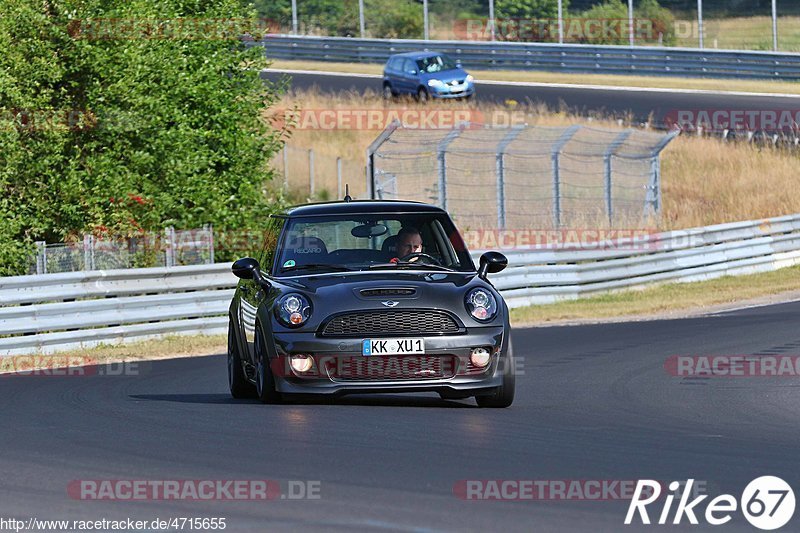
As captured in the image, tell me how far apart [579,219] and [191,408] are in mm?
20167

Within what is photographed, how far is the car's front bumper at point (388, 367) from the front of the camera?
1031 centimetres

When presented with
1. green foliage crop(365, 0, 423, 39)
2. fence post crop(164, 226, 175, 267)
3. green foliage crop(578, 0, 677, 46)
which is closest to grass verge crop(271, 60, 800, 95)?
green foliage crop(578, 0, 677, 46)

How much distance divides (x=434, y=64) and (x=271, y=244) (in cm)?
3461

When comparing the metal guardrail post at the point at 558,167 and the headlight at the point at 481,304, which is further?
the metal guardrail post at the point at 558,167

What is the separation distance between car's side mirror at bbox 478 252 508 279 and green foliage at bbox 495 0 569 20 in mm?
43045

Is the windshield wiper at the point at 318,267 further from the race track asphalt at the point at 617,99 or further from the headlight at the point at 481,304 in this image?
the race track asphalt at the point at 617,99

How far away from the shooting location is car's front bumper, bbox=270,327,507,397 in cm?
1031

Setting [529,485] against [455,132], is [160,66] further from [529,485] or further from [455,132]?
[529,485]

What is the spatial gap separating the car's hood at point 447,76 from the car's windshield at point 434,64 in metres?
0.22

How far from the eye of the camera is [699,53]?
47.7m

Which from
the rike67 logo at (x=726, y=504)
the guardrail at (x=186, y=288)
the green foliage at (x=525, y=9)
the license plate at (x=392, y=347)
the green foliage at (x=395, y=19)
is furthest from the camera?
the green foliage at (x=395, y=19)

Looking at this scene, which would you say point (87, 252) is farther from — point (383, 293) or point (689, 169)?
point (689, 169)

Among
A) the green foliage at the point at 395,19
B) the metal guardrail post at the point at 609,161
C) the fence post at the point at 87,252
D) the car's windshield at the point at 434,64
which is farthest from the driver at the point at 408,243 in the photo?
the green foliage at the point at 395,19

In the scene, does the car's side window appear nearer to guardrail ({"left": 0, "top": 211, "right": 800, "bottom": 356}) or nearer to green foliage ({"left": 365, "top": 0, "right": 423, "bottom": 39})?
guardrail ({"left": 0, "top": 211, "right": 800, "bottom": 356})
